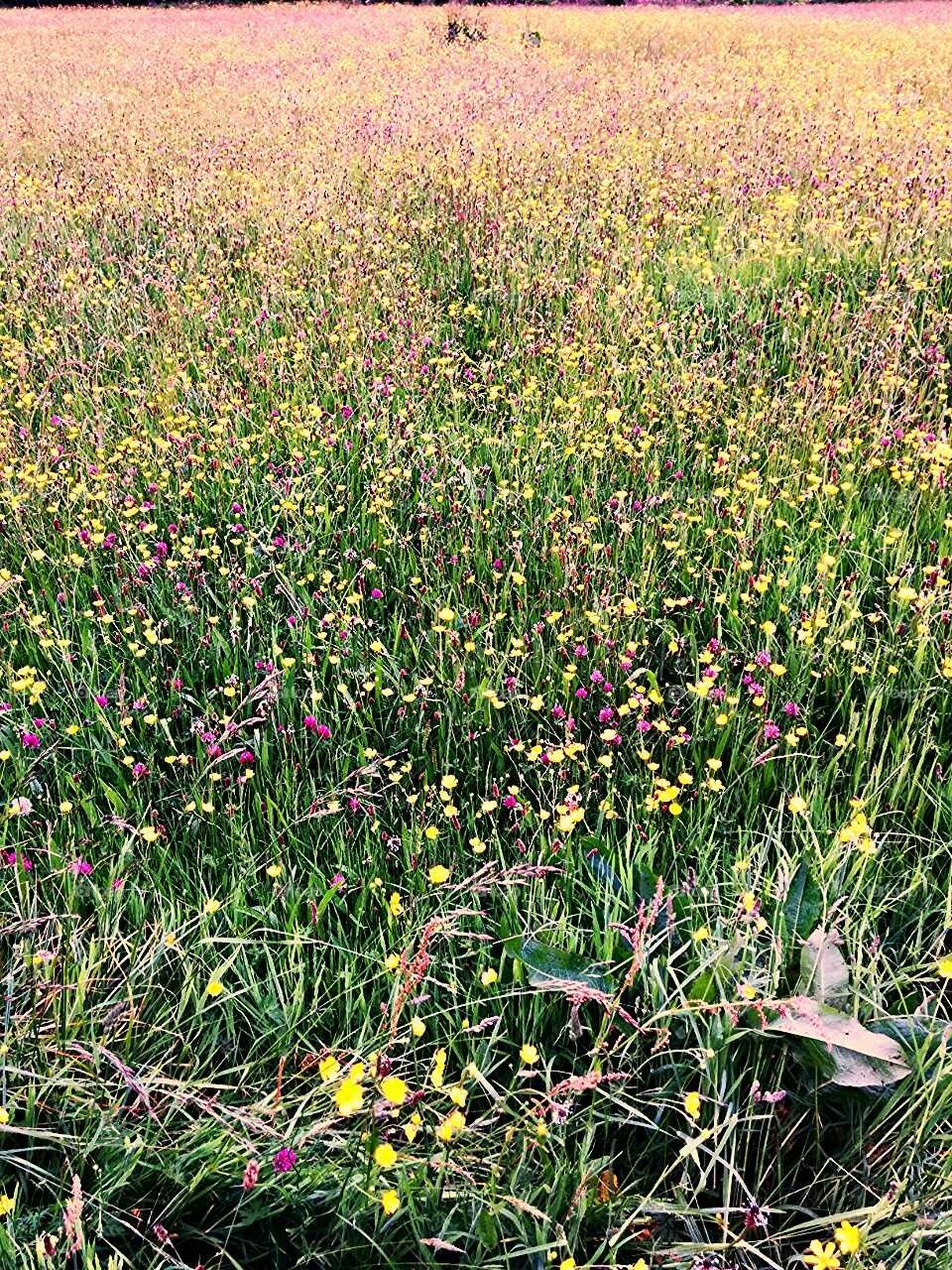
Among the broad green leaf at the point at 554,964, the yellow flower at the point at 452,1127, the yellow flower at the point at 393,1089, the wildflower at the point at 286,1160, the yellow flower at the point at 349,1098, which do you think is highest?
the yellow flower at the point at 393,1089

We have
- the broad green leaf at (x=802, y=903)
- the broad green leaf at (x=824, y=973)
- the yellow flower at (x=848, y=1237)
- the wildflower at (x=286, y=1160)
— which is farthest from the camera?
the broad green leaf at (x=802, y=903)

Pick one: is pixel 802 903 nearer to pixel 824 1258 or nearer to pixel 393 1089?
pixel 824 1258

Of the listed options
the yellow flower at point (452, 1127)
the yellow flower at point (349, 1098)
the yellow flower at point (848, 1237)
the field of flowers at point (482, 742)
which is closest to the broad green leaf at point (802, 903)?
the field of flowers at point (482, 742)

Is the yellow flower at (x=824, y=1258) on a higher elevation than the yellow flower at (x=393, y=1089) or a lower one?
lower

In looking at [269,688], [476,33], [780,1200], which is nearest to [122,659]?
[269,688]

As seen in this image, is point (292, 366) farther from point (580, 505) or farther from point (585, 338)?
point (580, 505)

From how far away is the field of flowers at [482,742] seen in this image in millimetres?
1438

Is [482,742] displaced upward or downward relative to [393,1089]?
downward

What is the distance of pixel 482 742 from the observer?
2316mm

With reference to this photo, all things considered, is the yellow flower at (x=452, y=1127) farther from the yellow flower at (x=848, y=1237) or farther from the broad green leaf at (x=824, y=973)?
the broad green leaf at (x=824, y=973)

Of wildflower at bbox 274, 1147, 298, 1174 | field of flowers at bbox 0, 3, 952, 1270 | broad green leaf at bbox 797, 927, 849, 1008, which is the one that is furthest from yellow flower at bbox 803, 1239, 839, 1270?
wildflower at bbox 274, 1147, 298, 1174

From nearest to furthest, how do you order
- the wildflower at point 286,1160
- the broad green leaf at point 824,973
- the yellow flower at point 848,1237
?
the yellow flower at point 848,1237 → the wildflower at point 286,1160 → the broad green leaf at point 824,973

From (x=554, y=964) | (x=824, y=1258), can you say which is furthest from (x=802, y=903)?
(x=824, y=1258)

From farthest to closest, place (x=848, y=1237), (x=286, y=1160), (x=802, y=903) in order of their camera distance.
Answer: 1. (x=802, y=903)
2. (x=286, y=1160)
3. (x=848, y=1237)
